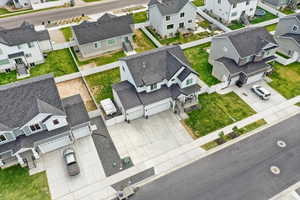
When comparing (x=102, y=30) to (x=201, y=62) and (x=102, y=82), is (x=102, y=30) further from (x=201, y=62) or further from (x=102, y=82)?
(x=201, y=62)

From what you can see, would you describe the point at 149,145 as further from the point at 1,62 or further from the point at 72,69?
the point at 1,62

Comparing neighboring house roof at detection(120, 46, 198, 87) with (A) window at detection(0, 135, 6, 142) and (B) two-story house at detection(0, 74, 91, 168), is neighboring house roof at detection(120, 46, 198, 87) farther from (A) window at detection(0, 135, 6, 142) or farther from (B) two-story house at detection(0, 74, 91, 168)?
(A) window at detection(0, 135, 6, 142)

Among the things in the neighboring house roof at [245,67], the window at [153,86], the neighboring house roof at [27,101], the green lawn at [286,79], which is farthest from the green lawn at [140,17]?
the neighboring house roof at [27,101]

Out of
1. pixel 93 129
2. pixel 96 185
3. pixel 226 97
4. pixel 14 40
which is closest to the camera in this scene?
pixel 96 185

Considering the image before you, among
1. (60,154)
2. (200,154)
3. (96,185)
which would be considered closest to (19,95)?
(60,154)

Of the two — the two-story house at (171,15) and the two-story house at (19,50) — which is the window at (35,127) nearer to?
the two-story house at (19,50)

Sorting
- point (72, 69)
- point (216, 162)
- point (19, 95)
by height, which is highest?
point (19, 95)
